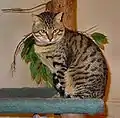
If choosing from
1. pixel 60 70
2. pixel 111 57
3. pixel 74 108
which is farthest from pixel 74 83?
pixel 111 57

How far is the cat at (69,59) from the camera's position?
138 cm

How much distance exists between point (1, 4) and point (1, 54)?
12.9 inches

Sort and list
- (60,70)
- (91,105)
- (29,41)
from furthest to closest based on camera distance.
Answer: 1. (29,41)
2. (60,70)
3. (91,105)

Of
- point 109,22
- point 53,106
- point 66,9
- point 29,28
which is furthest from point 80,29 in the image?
point 53,106

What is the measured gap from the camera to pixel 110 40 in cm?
207

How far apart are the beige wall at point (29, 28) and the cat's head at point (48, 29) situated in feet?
2.32

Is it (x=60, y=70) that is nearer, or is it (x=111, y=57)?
(x=60, y=70)

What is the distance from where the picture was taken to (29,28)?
2129 mm

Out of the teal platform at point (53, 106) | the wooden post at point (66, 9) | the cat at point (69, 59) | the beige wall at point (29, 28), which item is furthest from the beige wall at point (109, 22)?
the teal platform at point (53, 106)

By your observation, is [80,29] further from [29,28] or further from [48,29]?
[48,29]

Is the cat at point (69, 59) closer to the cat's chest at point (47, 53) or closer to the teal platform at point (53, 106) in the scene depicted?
the cat's chest at point (47, 53)

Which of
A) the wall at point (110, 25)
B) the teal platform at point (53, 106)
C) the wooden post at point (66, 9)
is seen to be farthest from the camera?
the wall at point (110, 25)

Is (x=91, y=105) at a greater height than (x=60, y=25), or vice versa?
(x=60, y=25)

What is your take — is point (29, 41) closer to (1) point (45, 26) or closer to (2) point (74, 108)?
(1) point (45, 26)
